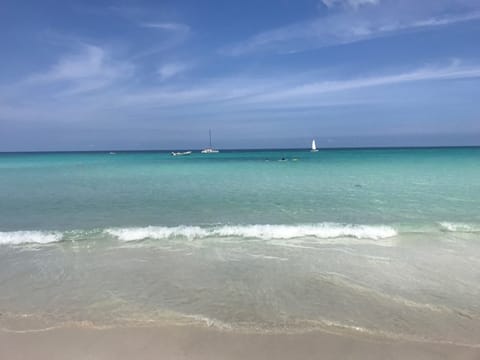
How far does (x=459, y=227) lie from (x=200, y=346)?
9.93m

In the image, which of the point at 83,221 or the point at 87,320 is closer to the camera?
the point at 87,320

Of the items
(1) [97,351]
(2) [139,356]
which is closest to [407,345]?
(2) [139,356]

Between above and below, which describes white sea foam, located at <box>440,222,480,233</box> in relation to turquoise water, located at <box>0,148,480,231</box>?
below

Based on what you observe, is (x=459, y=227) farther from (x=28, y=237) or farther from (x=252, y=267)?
(x=28, y=237)

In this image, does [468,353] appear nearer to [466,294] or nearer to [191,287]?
[466,294]

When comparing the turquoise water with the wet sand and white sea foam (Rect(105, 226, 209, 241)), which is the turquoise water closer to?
white sea foam (Rect(105, 226, 209, 241))

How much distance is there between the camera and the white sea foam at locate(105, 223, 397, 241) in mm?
9539

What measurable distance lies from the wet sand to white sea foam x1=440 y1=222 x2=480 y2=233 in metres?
7.21

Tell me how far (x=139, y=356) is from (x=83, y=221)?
910 cm

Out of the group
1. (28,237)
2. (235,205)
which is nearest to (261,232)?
(235,205)

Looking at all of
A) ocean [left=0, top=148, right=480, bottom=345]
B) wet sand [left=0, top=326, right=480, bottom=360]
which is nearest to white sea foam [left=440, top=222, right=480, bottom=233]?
ocean [left=0, top=148, right=480, bottom=345]

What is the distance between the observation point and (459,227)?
404 inches

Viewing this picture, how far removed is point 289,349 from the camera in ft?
13.4

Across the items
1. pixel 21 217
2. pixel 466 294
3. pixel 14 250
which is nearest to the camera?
pixel 466 294
